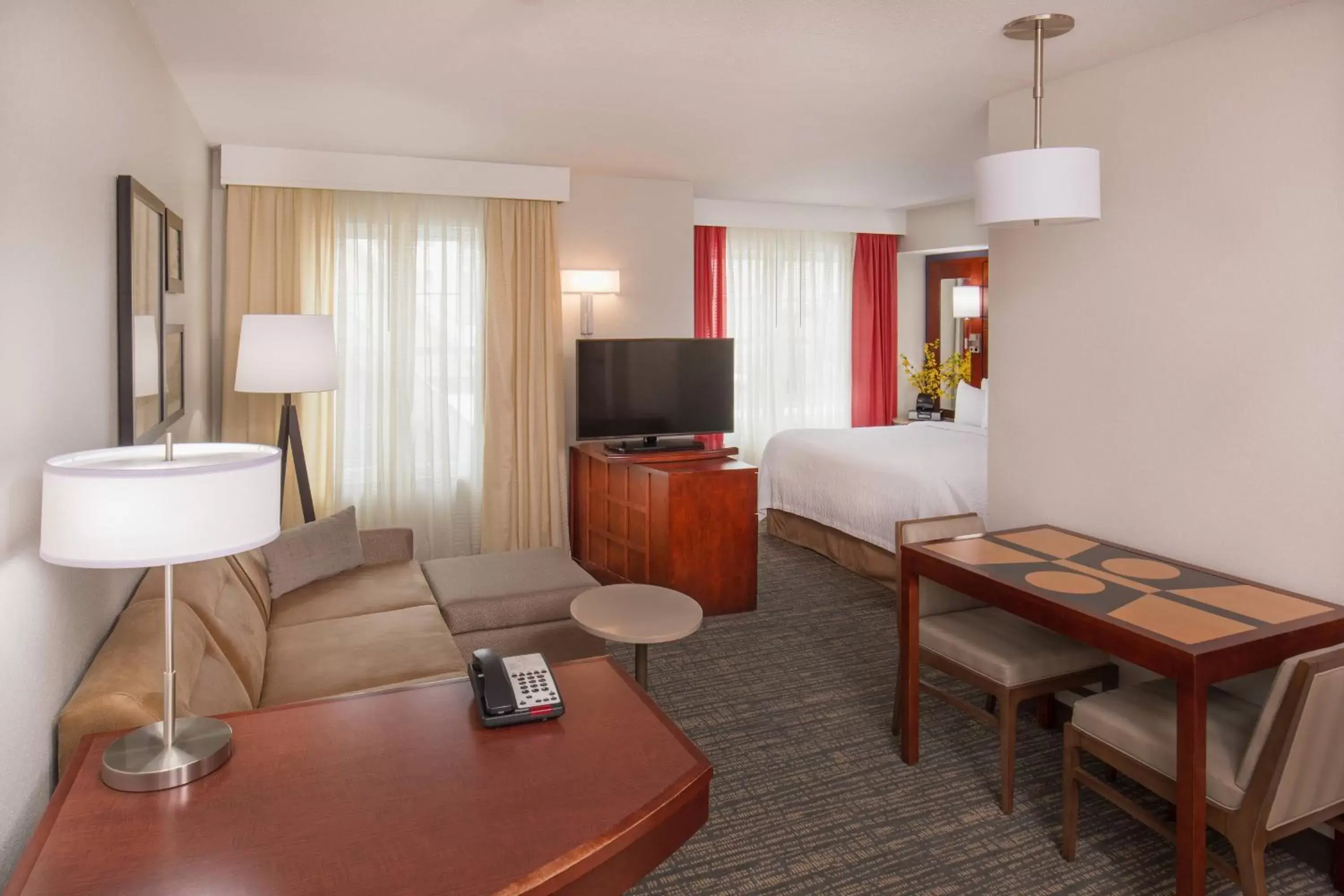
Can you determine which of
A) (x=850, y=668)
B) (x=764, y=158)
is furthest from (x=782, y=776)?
(x=764, y=158)

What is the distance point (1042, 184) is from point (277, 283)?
13.4 ft

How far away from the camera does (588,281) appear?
542 centimetres

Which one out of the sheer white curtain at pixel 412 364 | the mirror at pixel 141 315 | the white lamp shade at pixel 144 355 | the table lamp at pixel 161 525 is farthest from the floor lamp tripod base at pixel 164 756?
the sheer white curtain at pixel 412 364

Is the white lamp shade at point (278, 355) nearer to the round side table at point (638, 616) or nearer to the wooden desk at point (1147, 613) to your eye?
the round side table at point (638, 616)

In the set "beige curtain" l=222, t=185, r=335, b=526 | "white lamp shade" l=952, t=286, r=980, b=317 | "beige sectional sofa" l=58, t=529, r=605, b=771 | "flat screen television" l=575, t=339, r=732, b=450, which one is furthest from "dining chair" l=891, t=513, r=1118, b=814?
"white lamp shade" l=952, t=286, r=980, b=317

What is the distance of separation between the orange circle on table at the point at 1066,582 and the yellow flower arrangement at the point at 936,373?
5225 millimetres

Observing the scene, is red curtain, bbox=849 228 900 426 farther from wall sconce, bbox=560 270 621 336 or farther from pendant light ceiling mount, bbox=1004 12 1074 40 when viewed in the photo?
pendant light ceiling mount, bbox=1004 12 1074 40

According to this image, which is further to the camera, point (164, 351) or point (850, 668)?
point (850, 668)

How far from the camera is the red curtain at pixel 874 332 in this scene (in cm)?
764

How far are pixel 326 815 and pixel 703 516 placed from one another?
332 centimetres

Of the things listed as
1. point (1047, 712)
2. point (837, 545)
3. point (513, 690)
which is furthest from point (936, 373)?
point (513, 690)

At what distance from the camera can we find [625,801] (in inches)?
55.6

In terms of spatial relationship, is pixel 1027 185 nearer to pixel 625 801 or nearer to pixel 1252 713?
pixel 1252 713

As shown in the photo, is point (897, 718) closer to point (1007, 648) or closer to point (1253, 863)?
point (1007, 648)
